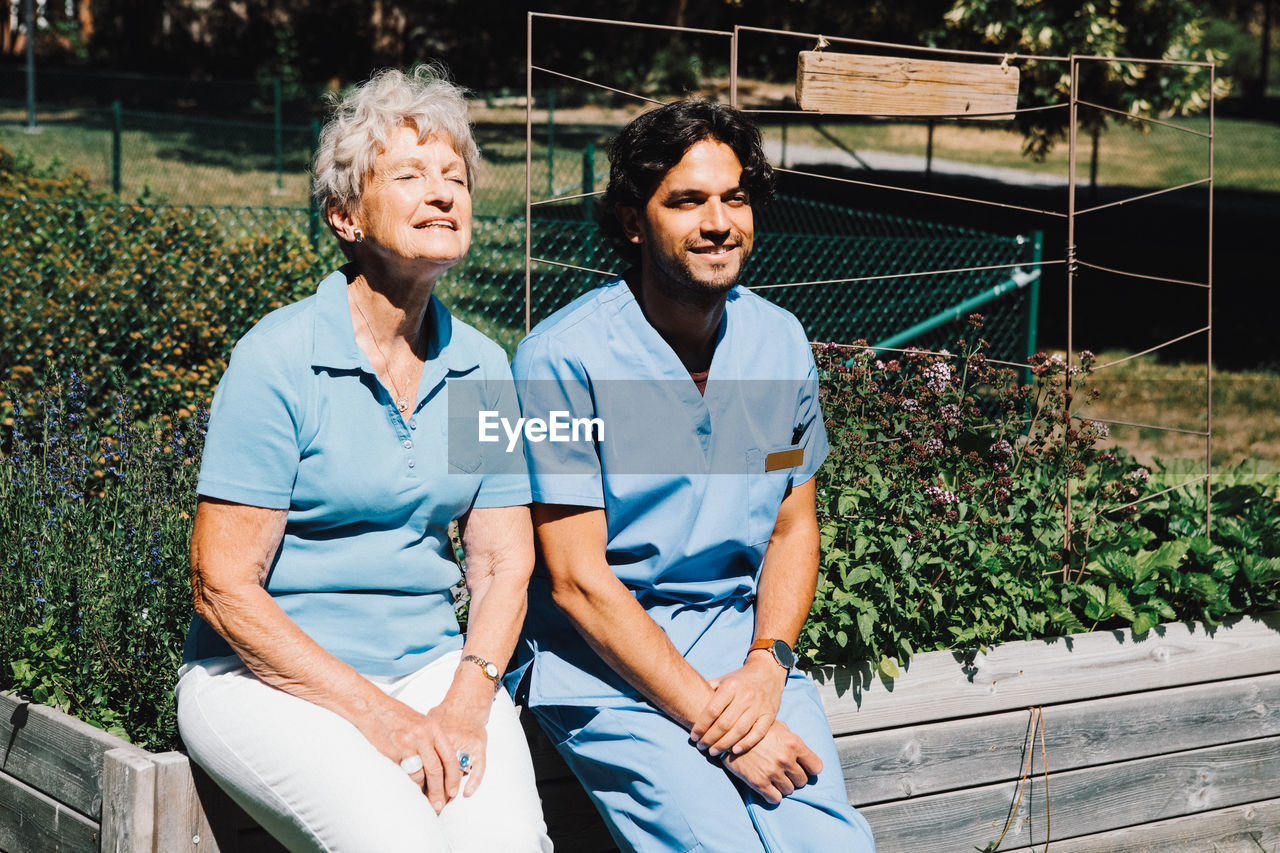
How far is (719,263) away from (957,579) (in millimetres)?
1120

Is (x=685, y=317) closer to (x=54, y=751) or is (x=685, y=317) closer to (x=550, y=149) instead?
(x=54, y=751)

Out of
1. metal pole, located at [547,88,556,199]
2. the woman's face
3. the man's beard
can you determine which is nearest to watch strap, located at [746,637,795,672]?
the man's beard

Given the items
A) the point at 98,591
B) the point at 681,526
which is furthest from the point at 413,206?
the point at 98,591

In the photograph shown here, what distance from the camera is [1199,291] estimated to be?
1371 cm

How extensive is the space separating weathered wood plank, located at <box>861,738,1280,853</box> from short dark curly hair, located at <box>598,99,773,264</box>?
1477mm

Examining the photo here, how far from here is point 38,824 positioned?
2.53m

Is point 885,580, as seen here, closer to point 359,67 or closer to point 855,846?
point 855,846

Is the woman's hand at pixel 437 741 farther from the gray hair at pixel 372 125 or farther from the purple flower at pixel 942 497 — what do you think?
the purple flower at pixel 942 497

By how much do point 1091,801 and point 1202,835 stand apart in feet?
1.37

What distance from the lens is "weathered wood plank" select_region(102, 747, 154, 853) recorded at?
2232 millimetres

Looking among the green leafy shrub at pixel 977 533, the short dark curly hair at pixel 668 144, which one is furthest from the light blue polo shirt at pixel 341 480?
the green leafy shrub at pixel 977 533

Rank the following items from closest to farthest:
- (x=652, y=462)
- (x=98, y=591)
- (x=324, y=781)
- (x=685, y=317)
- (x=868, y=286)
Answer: (x=324, y=781) → (x=652, y=462) → (x=685, y=317) → (x=98, y=591) → (x=868, y=286)

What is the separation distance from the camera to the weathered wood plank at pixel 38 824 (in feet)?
7.89

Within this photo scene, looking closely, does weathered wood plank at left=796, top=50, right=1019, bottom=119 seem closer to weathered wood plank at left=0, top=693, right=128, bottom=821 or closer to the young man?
the young man
